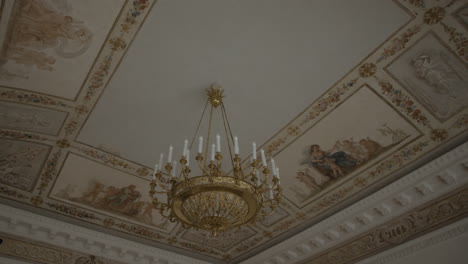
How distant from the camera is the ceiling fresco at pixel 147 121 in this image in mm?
4414

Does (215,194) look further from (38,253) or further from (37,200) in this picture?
(38,253)

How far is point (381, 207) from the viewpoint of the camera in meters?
6.26

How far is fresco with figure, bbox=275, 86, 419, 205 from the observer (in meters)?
5.54

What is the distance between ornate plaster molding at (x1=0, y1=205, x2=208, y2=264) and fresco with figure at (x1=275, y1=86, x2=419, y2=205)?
146 inches

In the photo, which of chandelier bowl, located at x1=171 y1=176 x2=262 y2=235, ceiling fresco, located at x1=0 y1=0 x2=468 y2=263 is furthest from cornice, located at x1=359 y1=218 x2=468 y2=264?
chandelier bowl, located at x1=171 y1=176 x2=262 y2=235

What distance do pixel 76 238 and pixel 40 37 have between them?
431 centimetres

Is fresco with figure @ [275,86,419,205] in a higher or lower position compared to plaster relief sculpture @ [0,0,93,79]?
lower

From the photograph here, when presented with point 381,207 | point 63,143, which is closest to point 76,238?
point 63,143

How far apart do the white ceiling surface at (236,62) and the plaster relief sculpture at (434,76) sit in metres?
0.55

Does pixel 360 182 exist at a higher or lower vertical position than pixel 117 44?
lower

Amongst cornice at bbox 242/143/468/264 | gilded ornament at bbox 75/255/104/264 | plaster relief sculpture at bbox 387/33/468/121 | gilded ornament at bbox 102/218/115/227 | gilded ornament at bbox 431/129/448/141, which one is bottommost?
gilded ornament at bbox 75/255/104/264

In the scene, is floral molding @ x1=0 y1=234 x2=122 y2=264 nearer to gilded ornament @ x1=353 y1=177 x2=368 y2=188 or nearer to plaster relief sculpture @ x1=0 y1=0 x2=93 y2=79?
plaster relief sculpture @ x1=0 y1=0 x2=93 y2=79

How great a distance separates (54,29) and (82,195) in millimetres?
3629

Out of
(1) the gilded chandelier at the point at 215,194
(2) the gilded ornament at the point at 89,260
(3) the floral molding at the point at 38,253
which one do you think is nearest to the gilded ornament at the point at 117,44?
(1) the gilded chandelier at the point at 215,194
